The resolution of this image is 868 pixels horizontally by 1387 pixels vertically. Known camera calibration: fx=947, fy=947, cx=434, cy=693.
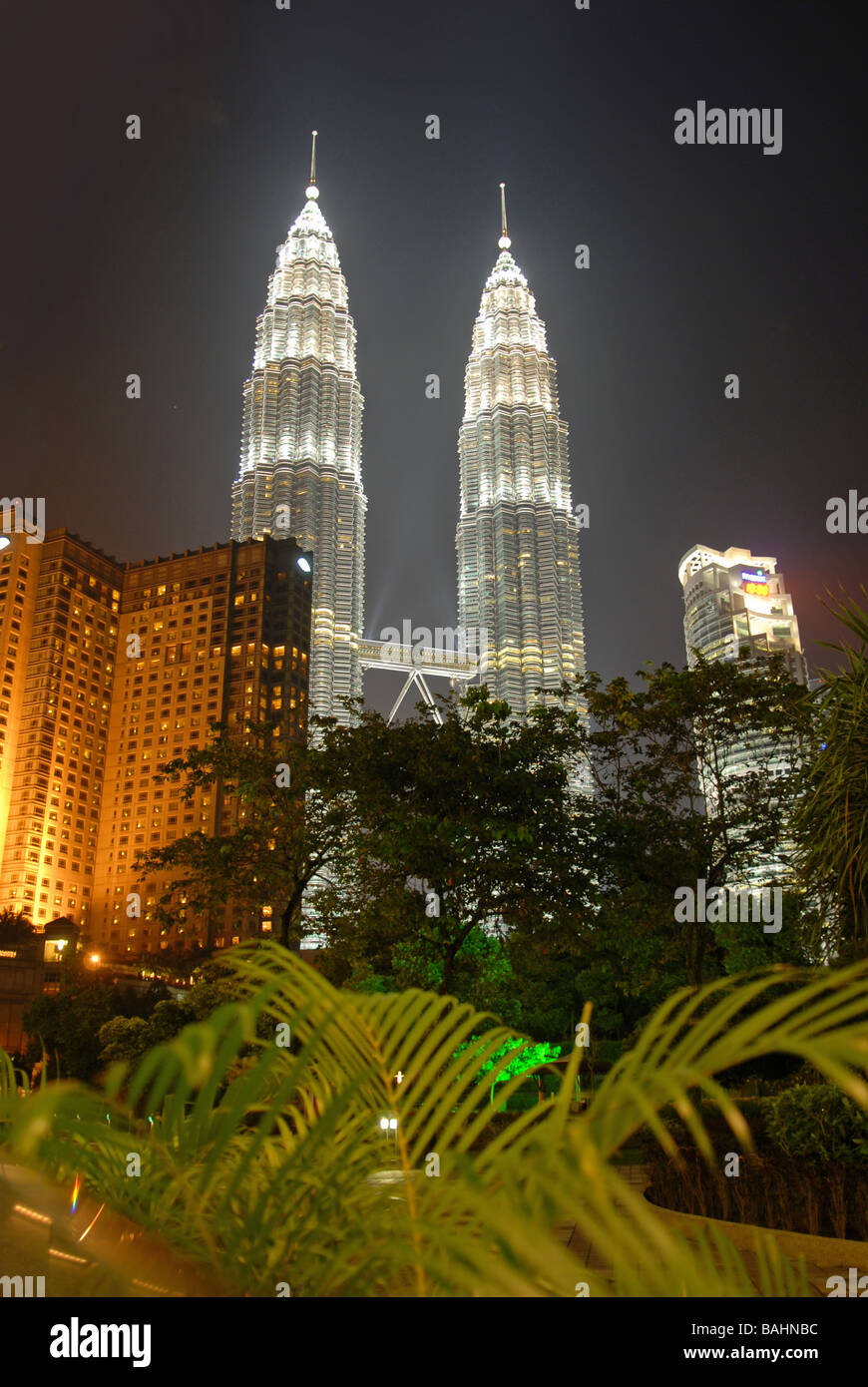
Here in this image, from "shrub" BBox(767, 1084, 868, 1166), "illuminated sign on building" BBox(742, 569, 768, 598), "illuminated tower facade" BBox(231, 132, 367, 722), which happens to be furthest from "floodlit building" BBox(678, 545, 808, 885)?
"shrub" BBox(767, 1084, 868, 1166)

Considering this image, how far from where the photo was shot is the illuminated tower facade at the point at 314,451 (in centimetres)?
9781

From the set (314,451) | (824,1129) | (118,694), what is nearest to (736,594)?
(314,451)

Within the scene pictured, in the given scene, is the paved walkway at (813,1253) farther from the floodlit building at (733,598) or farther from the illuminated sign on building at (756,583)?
the illuminated sign on building at (756,583)

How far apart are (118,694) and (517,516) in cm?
4604

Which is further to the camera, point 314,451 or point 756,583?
point 314,451

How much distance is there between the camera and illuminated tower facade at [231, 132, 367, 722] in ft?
321

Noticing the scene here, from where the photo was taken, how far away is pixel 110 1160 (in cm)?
152

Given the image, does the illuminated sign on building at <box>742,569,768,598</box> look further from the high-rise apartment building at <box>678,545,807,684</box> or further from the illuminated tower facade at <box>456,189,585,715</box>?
the illuminated tower facade at <box>456,189,585,715</box>

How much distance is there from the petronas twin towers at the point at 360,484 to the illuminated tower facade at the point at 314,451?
0.15 metres

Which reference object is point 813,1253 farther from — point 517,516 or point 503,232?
point 503,232

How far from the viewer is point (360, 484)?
107 metres

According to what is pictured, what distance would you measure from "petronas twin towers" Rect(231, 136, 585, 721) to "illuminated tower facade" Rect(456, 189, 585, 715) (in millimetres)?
150

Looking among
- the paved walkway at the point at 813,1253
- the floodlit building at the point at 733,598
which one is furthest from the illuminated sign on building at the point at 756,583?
the paved walkway at the point at 813,1253
